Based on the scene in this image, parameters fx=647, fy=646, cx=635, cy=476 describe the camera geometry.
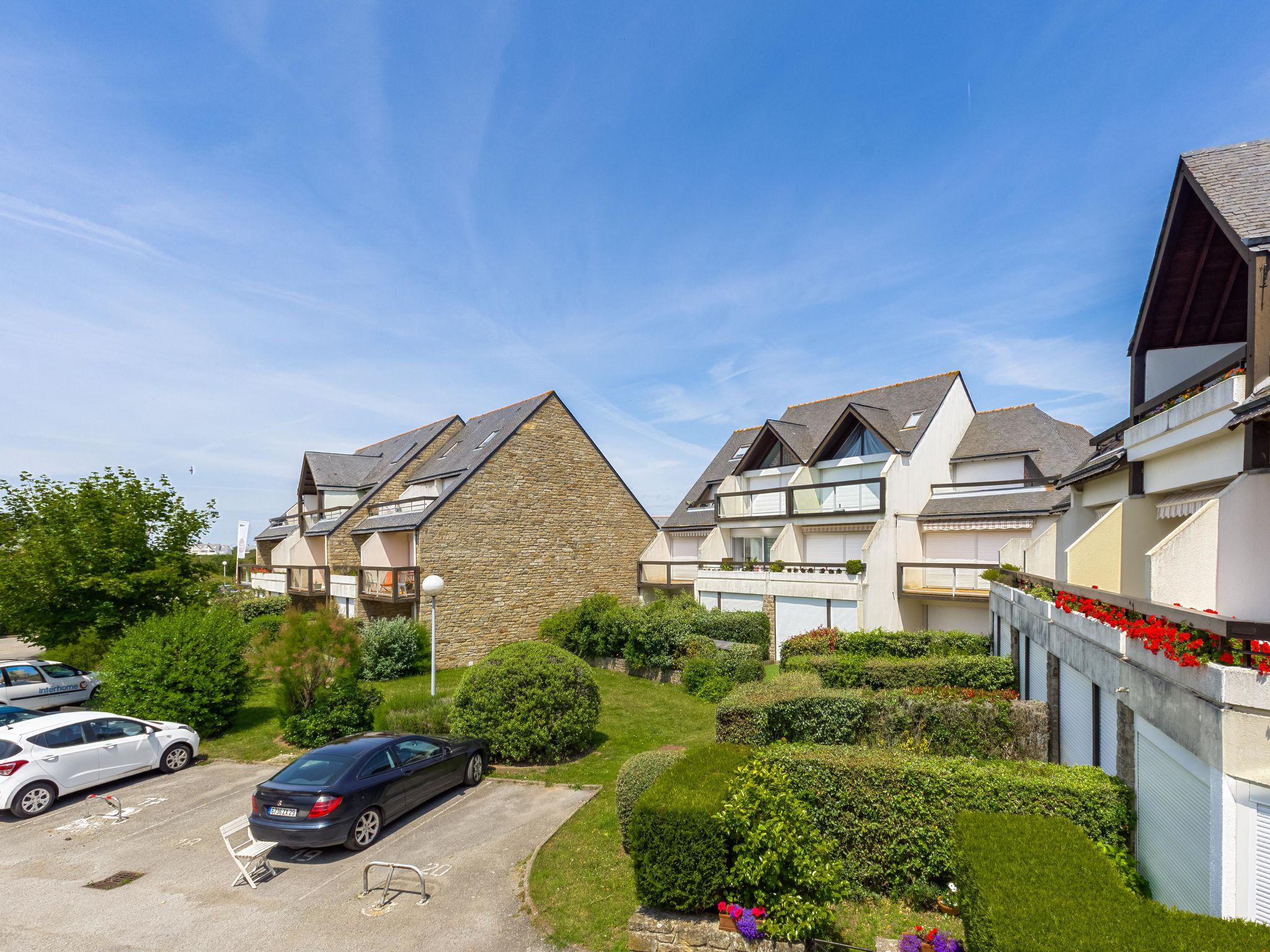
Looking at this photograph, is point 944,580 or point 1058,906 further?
point 944,580

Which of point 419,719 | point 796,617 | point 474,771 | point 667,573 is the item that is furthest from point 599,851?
point 667,573

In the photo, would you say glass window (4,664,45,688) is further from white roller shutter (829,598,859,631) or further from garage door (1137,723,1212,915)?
garage door (1137,723,1212,915)

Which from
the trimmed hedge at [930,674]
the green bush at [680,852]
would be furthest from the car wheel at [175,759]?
the trimmed hedge at [930,674]

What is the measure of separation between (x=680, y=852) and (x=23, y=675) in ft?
74.2

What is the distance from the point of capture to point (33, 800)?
39.9 feet

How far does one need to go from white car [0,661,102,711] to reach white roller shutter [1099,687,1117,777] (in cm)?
2535

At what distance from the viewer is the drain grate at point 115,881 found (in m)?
9.24

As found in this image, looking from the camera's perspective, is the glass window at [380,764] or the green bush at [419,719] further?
the green bush at [419,719]

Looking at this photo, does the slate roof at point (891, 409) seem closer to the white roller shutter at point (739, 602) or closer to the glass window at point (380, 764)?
the white roller shutter at point (739, 602)

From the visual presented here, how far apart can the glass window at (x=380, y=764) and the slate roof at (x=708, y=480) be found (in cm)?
2190

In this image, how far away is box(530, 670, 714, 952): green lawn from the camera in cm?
784

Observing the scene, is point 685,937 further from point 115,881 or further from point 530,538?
point 530,538

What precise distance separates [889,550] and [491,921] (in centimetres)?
1914

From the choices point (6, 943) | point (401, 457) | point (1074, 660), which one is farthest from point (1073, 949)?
point (401, 457)
